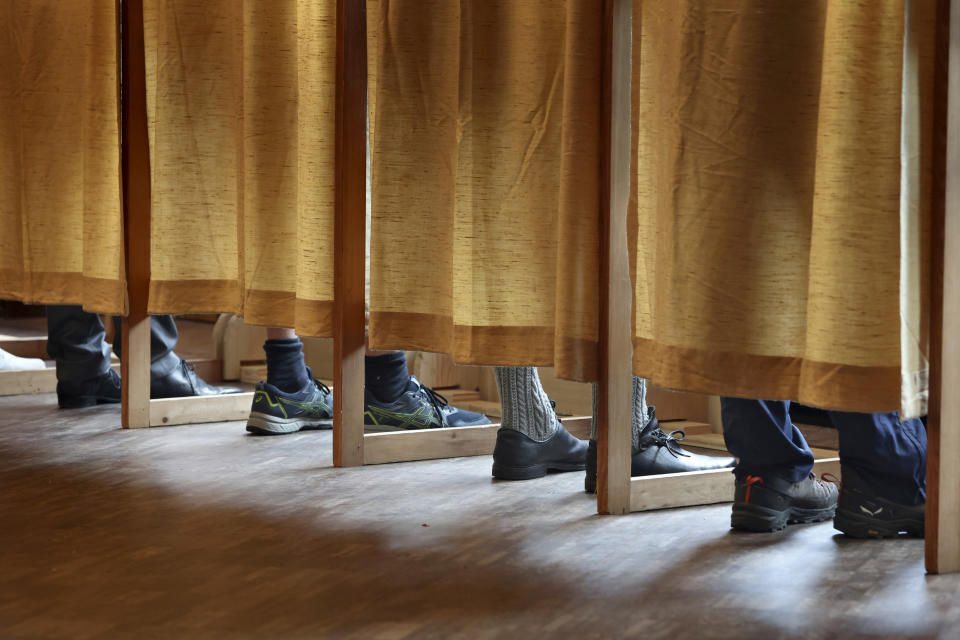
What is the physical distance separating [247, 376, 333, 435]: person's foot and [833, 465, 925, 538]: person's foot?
3.89 feet

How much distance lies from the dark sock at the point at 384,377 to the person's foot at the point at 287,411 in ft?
0.85

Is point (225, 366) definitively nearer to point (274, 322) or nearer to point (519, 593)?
point (274, 322)

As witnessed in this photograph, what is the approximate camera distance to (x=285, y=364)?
2.32 meters

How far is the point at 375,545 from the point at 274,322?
70 centimetres

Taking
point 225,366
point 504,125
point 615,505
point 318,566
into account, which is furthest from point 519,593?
point 225,366

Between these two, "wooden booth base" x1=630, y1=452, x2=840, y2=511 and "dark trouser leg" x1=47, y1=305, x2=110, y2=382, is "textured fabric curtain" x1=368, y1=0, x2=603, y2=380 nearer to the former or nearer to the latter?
"wooden booth base" x1=630, y1=452, x2=840, y2=511

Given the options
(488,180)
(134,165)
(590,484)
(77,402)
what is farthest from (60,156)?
(590,484)

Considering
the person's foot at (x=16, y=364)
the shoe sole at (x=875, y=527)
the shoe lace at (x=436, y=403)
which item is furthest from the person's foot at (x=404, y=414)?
the person's foot at (x=16, y=364)

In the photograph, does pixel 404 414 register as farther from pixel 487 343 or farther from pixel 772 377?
pixel 772 377

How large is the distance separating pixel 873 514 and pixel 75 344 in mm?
1906

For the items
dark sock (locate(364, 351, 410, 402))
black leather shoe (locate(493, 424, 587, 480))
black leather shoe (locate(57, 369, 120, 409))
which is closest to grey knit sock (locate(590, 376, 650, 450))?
black leather shoe (locate(493, 424, 587, 480))

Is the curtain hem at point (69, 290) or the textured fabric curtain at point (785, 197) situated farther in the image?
the curtain hem at point (69, 290)

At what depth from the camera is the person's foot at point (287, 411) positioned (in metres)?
2.27

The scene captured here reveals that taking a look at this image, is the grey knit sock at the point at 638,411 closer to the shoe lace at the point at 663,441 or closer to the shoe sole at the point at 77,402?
the shoe lace at the point at 663,441
